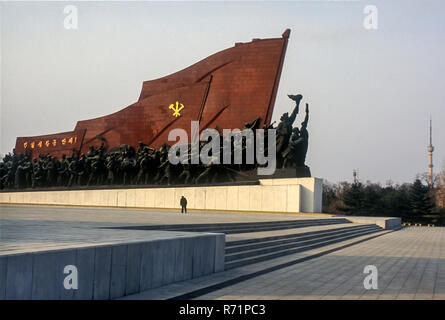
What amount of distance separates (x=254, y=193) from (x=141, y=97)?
8037mm

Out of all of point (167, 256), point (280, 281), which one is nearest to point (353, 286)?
point (280, 281)

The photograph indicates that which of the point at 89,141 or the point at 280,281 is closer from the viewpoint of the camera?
the point at 280,281

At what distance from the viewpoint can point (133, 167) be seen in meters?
22.2

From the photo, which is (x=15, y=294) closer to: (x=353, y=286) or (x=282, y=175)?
(x=353, y=286)

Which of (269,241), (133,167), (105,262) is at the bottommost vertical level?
(269,241)

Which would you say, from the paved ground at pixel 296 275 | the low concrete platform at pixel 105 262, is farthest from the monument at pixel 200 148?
the low concrete platform at pixel 105 262

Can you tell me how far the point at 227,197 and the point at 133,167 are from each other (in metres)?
4.79

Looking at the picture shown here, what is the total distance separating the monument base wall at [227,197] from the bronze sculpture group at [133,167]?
48 cm

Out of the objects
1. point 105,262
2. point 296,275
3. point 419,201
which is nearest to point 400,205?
point 419,201

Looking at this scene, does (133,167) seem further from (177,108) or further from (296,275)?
(296,275)

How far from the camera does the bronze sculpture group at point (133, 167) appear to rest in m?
19.6

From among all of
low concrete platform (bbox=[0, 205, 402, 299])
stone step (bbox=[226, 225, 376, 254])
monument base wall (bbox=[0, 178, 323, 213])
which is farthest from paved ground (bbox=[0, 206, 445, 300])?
monument base wall (bbox=[0, 178, 323, 213])

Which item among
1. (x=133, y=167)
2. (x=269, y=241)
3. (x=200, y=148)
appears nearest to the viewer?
(x=269, y=241)
